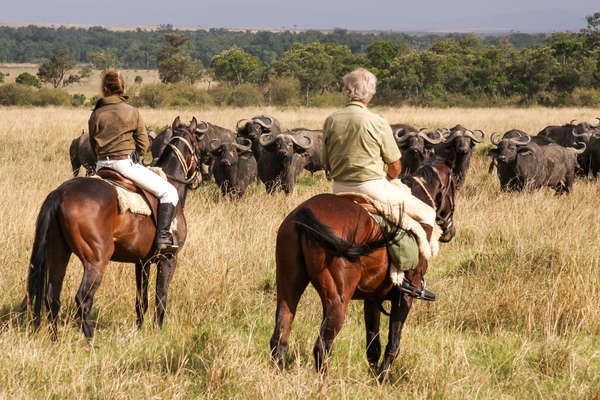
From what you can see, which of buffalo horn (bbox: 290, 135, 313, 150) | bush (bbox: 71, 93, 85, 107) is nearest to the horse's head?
buffalo horn (bbox: 290, 135, 313, 150)

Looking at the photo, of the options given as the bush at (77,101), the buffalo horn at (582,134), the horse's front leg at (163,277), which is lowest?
the bush at (77,101)

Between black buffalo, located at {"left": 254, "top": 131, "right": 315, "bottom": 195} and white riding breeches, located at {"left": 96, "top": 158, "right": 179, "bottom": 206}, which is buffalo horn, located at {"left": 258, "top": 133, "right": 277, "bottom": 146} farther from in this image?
white riding breeches, located at {"left": 96, "top": 158, "right": 179, "bottom": 206}

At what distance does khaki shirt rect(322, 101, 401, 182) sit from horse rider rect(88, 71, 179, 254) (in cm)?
174

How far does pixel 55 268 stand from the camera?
468cm

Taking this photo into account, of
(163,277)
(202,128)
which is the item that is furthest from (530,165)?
(163,277)

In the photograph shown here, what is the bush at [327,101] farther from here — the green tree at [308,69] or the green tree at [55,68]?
the green tree at [55,68]

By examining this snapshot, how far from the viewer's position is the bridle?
19.3 feet

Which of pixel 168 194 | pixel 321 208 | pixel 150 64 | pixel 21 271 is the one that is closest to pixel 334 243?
pixel 321 208

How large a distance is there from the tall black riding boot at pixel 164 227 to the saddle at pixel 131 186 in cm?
5

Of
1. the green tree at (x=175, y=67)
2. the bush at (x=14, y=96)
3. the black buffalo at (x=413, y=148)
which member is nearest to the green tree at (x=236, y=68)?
the green tree at (x=175, y=67)

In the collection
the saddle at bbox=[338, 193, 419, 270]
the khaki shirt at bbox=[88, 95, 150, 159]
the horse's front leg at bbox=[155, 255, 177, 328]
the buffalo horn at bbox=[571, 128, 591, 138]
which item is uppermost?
the khaki shirt at bbox=[88, 95, 150, 159]

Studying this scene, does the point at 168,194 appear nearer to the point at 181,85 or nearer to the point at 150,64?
the point at 181,85

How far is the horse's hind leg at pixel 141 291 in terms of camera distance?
5.41 meters

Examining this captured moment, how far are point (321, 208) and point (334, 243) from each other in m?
0.28
